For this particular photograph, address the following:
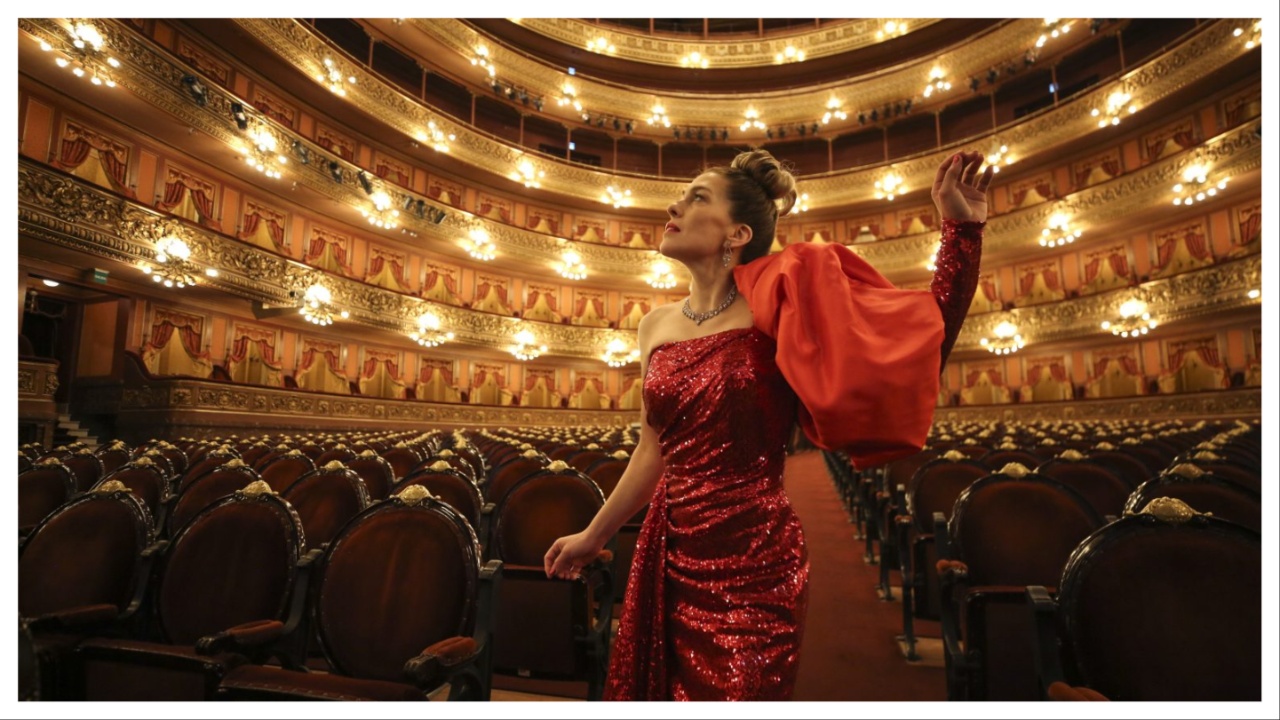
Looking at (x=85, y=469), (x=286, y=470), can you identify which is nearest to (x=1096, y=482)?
(x=286, y=470)

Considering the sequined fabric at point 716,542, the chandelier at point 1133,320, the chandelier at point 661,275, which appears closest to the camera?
the sequined fabric at point 716,542

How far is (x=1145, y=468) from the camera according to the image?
11.3 ft

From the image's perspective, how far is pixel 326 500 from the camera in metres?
2.83

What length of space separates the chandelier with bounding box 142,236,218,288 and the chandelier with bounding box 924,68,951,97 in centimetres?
1778

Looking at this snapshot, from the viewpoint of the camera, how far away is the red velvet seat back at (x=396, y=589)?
5.61ft

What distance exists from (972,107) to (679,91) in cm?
868

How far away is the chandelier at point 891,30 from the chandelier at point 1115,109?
6521mm

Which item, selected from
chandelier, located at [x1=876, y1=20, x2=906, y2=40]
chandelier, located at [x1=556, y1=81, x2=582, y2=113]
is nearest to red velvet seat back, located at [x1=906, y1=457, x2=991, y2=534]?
chandelier, located at [x1=556, y1=81, x2=582, y2=113]

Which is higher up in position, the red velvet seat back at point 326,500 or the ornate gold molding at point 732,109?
the ornate gold molding at point 732,109

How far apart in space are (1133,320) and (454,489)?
1476 centimetres

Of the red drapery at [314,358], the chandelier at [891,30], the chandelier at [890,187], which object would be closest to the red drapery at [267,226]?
the red drapery at [314,358]

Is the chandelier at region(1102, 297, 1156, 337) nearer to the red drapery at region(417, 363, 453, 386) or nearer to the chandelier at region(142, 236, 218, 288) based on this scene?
the red drapery at region(417, 363, 453, 386)

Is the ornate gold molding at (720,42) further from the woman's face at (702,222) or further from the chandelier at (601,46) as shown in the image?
the woman's face at (702,222)

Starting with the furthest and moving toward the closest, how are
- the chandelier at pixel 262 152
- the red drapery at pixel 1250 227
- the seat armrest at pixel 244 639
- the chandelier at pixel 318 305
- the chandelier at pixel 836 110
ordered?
the chandelier at pixel 836 110
the chandelier at pixel 318 305
the red drapery at pixel 1250 227
the chandelier at pixel 262 152
the seat armrest at pixel 244 639
